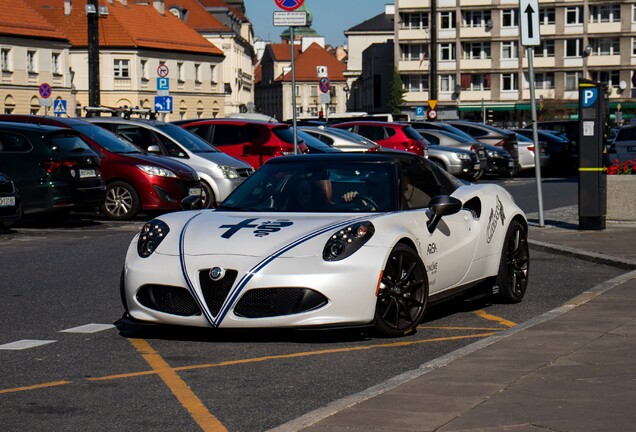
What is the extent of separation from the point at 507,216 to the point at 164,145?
46.2ft

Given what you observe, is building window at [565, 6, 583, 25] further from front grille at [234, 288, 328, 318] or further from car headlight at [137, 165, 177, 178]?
front grille at [234, 288, 328, 318]

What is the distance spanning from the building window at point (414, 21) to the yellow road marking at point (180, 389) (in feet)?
376

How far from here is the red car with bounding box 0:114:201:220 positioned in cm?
2130

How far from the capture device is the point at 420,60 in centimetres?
12294

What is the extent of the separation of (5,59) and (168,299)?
256 feet

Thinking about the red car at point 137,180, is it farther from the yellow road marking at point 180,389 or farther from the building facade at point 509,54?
the building facade at point 509,54

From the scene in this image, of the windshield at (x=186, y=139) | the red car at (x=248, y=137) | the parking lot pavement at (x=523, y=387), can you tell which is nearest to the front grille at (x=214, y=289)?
the parking lot pavement at (x=523, y=387)

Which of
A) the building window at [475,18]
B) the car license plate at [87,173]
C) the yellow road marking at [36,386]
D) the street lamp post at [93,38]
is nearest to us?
the yellow road marking at [36,386]

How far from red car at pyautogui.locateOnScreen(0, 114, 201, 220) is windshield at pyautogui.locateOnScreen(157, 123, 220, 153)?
228 centimetres

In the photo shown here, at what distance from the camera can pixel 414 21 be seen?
122m

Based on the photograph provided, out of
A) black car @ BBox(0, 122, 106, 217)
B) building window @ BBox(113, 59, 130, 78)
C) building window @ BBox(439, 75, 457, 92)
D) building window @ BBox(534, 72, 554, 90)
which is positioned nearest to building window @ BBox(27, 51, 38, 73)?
building window @ BBox(113, 59, 130, 78)

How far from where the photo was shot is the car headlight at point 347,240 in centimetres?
855

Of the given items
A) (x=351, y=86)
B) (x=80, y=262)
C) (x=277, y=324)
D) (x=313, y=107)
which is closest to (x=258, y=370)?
(x=277, y=324)

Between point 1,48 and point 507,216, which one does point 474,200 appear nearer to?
point 507,216
